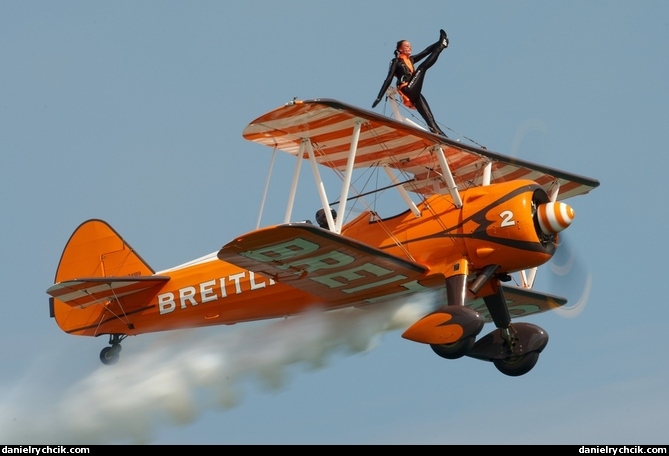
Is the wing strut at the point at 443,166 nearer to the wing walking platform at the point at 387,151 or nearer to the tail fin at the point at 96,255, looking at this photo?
the wing walking platform at the point at 387,151

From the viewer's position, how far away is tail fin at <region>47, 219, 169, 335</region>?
20031mm

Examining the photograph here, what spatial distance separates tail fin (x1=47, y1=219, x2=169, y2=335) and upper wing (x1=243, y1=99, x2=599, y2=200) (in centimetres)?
306

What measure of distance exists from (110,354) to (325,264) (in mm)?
4208

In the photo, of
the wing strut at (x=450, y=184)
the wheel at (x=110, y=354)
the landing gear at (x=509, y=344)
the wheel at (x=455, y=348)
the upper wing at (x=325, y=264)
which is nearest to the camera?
the upper wing at (x=325, y=264)

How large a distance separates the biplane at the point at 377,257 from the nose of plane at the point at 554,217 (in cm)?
2

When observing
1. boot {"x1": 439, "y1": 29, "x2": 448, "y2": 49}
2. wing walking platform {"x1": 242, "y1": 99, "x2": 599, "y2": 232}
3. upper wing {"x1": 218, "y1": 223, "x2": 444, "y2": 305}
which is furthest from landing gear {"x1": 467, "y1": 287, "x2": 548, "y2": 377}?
boot {"x1": 439, "y1": 29, "x2": 448, "y2": 49}

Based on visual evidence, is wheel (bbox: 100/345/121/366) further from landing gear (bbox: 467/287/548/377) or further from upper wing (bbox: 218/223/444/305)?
landing gear (bbox: 467/287/548/377)

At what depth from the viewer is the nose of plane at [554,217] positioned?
17719 millimetres

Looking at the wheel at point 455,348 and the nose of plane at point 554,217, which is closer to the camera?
the wheel at point 455,348

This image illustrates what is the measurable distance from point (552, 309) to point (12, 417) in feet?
26.1

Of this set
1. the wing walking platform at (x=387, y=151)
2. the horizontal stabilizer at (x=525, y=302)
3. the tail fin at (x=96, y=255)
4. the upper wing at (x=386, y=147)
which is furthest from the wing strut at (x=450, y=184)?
the tail fin at (x=96, y=255)

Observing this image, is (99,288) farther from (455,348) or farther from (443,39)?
(443,39)

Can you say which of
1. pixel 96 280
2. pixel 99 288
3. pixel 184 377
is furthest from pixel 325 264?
pixel 99 288

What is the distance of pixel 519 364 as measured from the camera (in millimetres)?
19062
